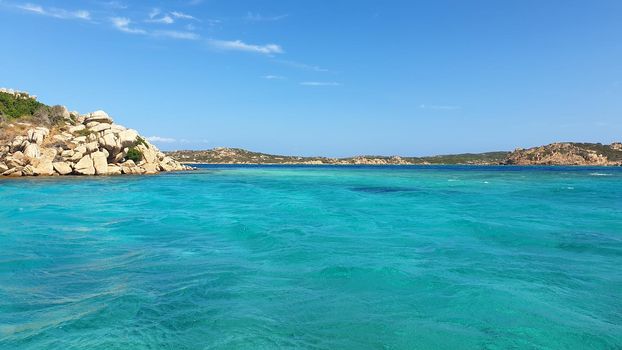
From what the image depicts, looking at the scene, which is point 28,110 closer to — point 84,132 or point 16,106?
point 16,106

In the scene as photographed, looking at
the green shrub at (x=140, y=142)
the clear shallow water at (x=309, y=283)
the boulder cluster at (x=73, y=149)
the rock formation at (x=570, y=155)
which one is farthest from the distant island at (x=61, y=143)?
the rock formation at (x=570, y=155)

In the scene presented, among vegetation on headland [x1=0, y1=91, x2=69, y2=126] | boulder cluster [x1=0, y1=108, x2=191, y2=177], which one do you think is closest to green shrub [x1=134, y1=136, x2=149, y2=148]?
boulder cluster [x1=0, y1=108, x2=191, y2=177]

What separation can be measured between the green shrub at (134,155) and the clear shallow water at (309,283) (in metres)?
54.0

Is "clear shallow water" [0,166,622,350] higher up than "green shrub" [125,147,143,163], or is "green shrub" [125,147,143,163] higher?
"green shrub" [125,147,143,163]

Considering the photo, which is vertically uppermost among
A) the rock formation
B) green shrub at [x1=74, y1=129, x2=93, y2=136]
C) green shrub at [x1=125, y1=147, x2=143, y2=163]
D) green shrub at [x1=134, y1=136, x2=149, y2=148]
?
the rock formation

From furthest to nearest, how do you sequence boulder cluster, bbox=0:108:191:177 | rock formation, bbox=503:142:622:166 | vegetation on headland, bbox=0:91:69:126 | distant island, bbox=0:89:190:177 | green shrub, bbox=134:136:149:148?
1. rock formation, bbox=503:142:622:166
2. green shrub, bbox=134:136:149:148
3. vegetation on headland, bbox=0:91:69:126
4. distant island, bbox=0:89:190:177
5. boulder cluster, bbox=0:108:191:177

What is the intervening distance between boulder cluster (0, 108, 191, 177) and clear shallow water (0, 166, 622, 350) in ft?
125

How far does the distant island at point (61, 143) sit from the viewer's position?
52281 millimetres

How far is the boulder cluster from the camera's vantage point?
5175 cm

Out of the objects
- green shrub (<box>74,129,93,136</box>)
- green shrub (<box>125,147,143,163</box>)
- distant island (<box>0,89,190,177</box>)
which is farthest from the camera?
green shrub (<box>125,147,143,163</box>)

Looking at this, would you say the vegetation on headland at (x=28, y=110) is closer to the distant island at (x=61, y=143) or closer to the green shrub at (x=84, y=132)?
the distant island at (x=61, y=143)

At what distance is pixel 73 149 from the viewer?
5712cm

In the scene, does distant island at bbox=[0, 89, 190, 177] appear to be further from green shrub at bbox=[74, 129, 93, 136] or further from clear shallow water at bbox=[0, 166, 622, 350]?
clear shallow water at bbox=[0, 166, 622, 350]

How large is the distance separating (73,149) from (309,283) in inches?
2313
